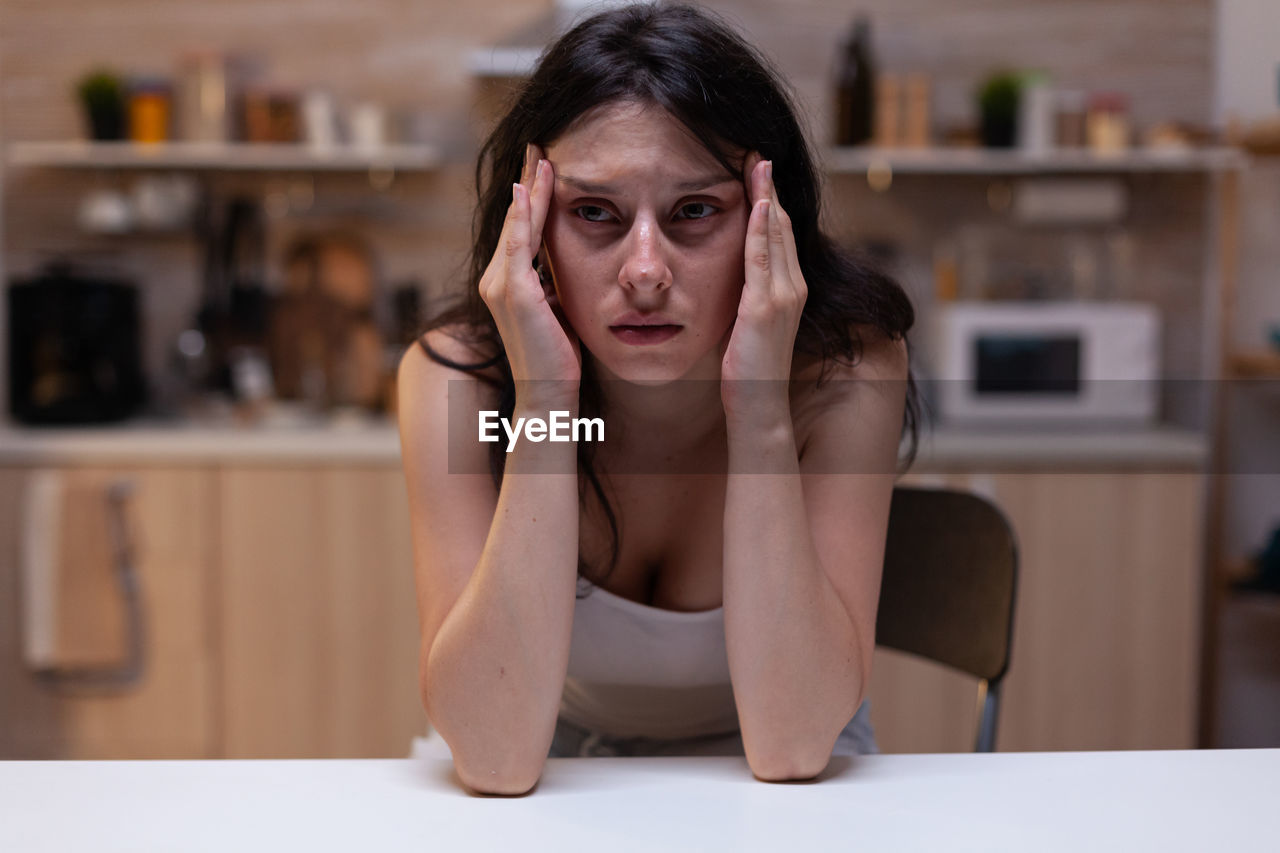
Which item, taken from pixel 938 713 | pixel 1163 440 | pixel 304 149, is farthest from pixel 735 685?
pixel 304 149

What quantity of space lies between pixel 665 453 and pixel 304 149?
5.69 ft

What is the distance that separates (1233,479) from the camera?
2.58m

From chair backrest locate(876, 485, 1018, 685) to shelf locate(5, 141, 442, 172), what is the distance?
65.5 inches

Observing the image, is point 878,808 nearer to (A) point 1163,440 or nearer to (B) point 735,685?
(B) point 735,685

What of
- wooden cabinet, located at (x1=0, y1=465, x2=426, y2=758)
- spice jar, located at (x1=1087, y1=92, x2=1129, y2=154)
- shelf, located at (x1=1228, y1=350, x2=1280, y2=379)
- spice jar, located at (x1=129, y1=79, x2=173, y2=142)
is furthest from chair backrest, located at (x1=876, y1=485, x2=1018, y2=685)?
spice jar, located at (x1=129, y1=79, x2=173, y2=142)

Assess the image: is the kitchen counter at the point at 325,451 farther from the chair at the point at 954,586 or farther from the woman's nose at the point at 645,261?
the woman's nose at the point at 645,261

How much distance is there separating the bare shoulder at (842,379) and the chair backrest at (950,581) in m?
0.26

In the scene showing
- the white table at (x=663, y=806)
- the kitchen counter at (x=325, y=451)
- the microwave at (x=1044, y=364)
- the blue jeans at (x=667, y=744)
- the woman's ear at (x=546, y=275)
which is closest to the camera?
the white table at (x=663, y=806)

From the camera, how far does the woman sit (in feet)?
2.77

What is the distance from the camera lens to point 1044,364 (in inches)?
Answer: 97.3

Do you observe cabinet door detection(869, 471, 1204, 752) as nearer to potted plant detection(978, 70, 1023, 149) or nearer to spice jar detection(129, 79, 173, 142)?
potted plant detection(978, 70, 1023, 149)

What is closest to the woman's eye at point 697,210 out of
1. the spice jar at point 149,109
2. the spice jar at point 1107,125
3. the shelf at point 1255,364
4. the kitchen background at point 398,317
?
the kitchen background at point 398,317

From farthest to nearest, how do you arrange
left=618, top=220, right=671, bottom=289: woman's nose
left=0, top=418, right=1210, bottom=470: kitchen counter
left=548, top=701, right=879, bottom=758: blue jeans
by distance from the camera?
left=0, top=418, right=1210, bottom=470: kitchen counter, left=548, top=701, right=879, bottom=758: blue jeans, left=618, top=220, right=671, bottom=289: woman's nose

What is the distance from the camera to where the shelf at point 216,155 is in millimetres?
2521
